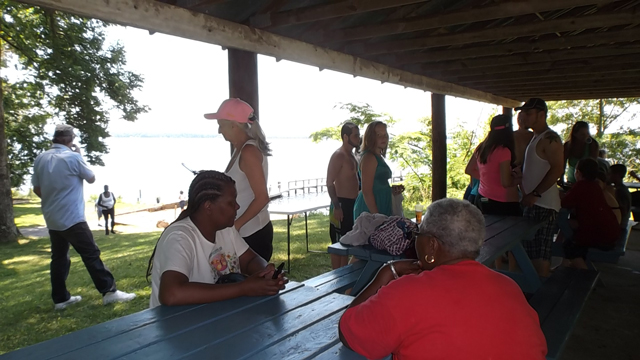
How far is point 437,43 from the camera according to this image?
12.9 feet

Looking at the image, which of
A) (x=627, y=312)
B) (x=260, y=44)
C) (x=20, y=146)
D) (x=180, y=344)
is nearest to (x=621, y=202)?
(x=627, y=312)

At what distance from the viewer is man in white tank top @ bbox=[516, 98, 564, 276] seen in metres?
3.32

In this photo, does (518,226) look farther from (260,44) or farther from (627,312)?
(260,44)

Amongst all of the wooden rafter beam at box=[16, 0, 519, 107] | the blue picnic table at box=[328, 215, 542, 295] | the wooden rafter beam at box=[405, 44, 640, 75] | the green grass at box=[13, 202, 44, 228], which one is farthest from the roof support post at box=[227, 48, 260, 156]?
the green grass at box=[13, 202, 44, 228]

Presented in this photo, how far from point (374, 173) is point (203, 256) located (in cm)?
205

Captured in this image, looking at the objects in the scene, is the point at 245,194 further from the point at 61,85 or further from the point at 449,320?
the point at 61,85


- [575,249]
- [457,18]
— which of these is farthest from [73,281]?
[575,249]

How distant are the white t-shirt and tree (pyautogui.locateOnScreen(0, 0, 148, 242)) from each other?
13.1 m

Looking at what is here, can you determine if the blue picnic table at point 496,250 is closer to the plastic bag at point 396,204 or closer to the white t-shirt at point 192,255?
the plastic bag at point 396,204

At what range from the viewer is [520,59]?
4836mm

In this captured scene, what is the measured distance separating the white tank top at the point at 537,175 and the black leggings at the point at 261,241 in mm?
2282

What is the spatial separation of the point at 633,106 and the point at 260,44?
20471 millimetres

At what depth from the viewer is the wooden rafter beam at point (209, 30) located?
2.21 metres

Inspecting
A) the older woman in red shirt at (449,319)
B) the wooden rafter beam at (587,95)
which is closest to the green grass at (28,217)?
the wooden rafter beam at (587,95)
